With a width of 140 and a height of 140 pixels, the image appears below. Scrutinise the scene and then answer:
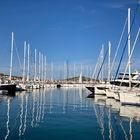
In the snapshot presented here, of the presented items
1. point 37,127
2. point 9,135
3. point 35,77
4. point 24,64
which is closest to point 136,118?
point 37,127

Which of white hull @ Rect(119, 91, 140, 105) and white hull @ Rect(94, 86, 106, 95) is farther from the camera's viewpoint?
white hull @ Rect(94, 86, 106, 95)

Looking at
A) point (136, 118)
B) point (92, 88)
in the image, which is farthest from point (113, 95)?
point (136, 118)

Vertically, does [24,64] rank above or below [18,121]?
above

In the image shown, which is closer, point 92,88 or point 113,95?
point 113,95

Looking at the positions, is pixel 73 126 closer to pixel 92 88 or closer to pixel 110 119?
pixel 110 119

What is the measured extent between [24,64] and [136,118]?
6611 centimetres

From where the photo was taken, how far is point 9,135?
59.5ft

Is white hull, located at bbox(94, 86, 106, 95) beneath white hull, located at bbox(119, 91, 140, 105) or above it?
above

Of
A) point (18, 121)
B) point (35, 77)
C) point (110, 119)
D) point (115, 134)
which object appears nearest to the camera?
point (115, 134)

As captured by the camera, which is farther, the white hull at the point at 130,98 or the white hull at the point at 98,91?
the white hull at the point at 98,91

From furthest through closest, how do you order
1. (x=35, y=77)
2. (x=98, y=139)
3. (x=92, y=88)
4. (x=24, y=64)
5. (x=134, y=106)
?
1. (x=35, y=77)
2. (x=24, y=64)
3. (x=92, y=88)
4. (x=134, y=106)
5. (x=98, y=139)

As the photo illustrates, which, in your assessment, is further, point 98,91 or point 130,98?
point 98,91

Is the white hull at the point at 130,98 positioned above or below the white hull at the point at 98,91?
below

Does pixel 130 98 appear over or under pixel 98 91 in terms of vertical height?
under
